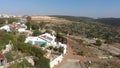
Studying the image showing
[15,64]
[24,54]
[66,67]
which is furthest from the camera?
[66,67]

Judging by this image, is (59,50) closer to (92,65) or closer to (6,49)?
(92,65)

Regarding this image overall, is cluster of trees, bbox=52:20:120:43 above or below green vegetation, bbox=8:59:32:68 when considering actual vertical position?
below

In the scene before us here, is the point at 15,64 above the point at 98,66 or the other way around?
above

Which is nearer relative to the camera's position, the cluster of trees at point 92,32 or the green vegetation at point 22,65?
Answer: the green vegetation at point 22,65

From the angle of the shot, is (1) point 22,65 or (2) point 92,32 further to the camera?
(2) point 92,32

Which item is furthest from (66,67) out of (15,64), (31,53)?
(15,64)

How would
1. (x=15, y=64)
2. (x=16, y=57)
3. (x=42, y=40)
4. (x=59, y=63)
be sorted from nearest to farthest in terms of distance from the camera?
(x=15, y=64) → (x=16, y=57) → (x=59, y=63) → (x=42, y=40)

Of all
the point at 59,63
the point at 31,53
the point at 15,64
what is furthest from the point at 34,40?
the point at 15,64

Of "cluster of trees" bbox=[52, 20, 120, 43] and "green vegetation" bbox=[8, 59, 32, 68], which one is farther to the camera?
"cluster of trees" bbox=[52, 20, 120, 43]

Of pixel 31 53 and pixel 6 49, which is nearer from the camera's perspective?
pixel 6 49

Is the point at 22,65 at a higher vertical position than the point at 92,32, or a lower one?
higher

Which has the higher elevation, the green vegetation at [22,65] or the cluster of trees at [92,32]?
the green vegetation at [22,65]
